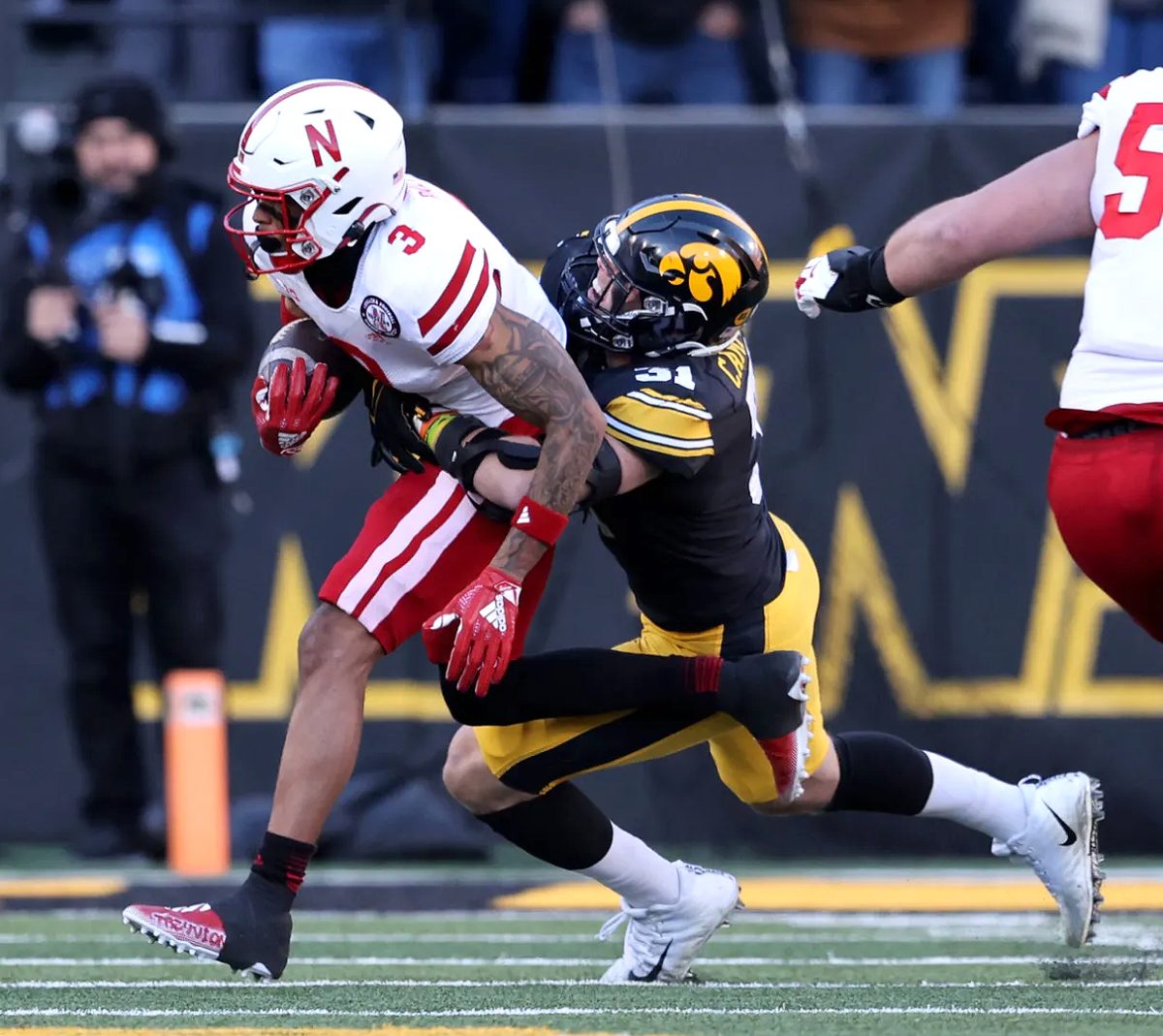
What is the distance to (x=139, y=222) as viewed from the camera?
7117 millimetres

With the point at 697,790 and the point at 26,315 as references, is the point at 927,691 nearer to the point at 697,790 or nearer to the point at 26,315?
the point at 697,790

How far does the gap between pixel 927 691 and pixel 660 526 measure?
10.9 feet

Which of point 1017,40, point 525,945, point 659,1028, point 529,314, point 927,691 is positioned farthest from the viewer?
point 1017,40

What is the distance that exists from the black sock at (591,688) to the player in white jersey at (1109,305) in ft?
2.78

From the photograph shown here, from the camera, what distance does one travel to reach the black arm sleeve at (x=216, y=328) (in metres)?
7.01

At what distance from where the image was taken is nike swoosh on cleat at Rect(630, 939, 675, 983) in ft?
14.9

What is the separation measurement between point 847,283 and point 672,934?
131 cm

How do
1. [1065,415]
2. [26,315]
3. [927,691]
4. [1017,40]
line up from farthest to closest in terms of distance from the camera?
[1017,40]
[927,691]
[26,315]
[1065,415]

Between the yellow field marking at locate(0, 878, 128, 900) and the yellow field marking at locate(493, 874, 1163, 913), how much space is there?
109 centimetres

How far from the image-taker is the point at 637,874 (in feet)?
14.9

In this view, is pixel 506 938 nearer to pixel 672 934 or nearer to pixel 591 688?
pixel 672 934

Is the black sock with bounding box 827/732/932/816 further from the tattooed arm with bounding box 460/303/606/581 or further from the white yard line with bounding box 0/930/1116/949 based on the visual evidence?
the tattooed arm with bounding box 460/303/606/581

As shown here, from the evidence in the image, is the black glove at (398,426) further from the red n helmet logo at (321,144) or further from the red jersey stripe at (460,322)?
the red n helmet logo at (321,144)

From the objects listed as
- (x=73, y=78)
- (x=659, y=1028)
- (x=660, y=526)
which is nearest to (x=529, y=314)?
(x=660, y=526)
